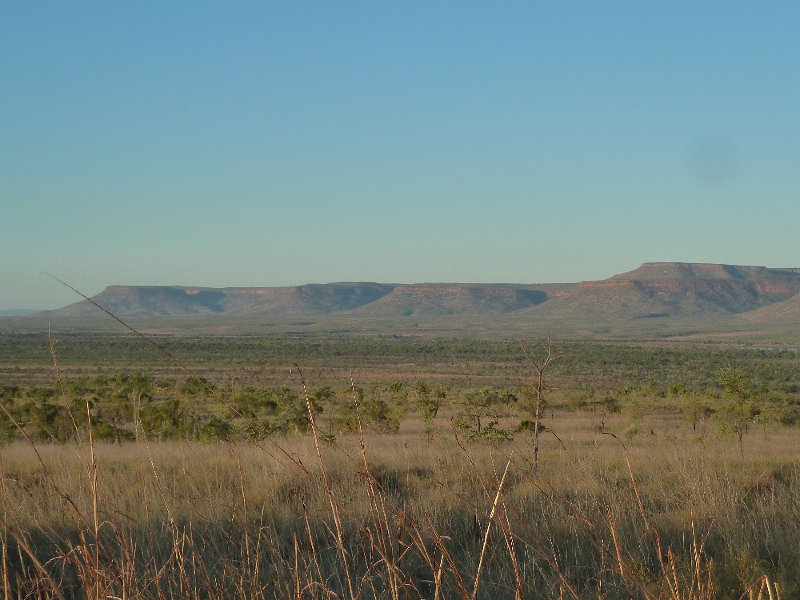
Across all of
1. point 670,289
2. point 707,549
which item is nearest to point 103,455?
point 707,549

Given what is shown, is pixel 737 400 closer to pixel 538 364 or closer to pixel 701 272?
pixel 538 364

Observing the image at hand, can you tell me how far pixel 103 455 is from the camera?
10.3 metres

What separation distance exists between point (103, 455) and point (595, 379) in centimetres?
4436

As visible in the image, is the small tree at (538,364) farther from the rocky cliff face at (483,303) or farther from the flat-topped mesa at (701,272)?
the flat-topped mesa at (701,272)

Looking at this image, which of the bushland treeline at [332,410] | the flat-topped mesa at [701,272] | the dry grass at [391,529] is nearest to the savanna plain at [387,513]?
the dry grass at [391,529]

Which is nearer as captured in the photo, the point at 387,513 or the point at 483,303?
the point at 387,513

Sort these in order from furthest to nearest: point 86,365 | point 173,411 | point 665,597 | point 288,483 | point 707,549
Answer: point 86,365
point 173,411
point 288,483
point 707,549
point 665,597

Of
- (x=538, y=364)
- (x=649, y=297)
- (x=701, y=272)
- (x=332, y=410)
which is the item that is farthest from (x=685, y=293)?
(x=538, y=364)

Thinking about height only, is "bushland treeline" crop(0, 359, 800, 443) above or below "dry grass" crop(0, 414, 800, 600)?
below

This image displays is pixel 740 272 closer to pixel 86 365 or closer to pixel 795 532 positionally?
pixel 86 365

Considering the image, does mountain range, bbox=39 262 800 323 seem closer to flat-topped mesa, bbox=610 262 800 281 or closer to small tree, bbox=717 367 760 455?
flat-topped mesa, bbox=610 262 800 281

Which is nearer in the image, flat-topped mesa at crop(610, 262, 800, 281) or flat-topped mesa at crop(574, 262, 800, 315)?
flat-topped mesa at crop(574, 262, 800, 315)

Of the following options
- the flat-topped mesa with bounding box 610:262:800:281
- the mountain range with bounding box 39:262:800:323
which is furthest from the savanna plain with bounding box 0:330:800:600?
the flat-topped mesa with bounding box 610:262:800:281

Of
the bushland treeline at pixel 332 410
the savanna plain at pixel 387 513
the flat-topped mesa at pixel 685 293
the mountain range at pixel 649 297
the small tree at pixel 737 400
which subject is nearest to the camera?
the savanna plain at pixel 387 513
